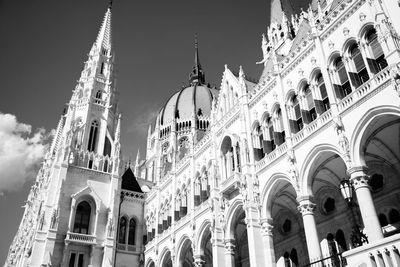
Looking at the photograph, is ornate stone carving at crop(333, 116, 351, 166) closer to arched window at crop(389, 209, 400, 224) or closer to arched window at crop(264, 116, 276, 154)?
arched window at crop(389, 209, 400, 224)

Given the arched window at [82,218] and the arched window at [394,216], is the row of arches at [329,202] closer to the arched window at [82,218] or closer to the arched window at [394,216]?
the arched window at [394,216]

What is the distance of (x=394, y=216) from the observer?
19.0 metres

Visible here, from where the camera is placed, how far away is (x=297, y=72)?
72.8ft

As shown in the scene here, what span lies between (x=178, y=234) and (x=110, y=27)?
114 ft

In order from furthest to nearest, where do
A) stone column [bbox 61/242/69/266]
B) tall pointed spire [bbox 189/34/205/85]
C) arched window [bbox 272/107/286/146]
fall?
tall pointed spire [bbox 189/34/205/85]
stone column [bbox 61/242/69/266]
arched window [bbox 272/107/286/146]

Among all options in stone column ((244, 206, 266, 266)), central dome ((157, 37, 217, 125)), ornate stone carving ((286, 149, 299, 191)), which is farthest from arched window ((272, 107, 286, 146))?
central dome ((157, 37, 217, 125))

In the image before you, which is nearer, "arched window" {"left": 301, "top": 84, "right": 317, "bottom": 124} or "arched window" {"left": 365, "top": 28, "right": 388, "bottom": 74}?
"arched window" {"left": 365, "top": 28, "right": 388, "bottom": 74}

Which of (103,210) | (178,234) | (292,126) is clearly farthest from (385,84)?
(103,210)

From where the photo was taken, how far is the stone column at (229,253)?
2352cm

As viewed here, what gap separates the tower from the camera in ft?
106

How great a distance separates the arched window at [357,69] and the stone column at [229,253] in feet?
42.7

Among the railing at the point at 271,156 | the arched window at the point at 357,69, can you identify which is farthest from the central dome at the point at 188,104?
the arched window at the point at 357,69

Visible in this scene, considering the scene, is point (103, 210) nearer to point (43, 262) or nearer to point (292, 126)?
point (43, 262)

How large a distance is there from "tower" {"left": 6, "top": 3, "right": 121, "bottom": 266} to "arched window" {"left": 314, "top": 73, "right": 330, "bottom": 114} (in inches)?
956
